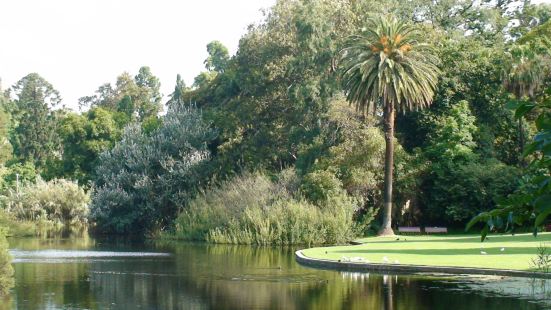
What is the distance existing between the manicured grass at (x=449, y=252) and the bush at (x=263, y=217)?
4.23 meters

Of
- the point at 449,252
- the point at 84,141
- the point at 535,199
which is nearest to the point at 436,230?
the point at 449,252

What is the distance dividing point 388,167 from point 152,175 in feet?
70.6

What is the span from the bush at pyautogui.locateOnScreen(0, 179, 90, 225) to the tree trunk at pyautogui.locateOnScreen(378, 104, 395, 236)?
30.2 meters

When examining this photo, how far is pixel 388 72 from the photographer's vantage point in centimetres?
4738

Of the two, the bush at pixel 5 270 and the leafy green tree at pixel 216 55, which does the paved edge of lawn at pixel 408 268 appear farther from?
the leafy green tree at pixel 216 55

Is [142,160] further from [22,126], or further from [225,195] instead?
[22,126]

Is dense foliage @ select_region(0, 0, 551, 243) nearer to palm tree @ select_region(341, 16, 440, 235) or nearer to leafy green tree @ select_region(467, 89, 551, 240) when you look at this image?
palm tree @ select_region(341, 16, 440, 235)

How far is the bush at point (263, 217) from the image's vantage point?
156ft

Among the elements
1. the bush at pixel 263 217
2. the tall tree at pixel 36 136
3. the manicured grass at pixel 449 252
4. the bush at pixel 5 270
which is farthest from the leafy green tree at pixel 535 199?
the tall tree at pixel 36 136

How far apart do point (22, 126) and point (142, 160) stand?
42728mm

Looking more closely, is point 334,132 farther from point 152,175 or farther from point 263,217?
point 152,175

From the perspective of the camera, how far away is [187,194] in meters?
60.1

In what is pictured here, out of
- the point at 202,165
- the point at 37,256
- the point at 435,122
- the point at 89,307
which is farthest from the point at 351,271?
the point at 202,165

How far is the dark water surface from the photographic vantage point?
67.9ft
